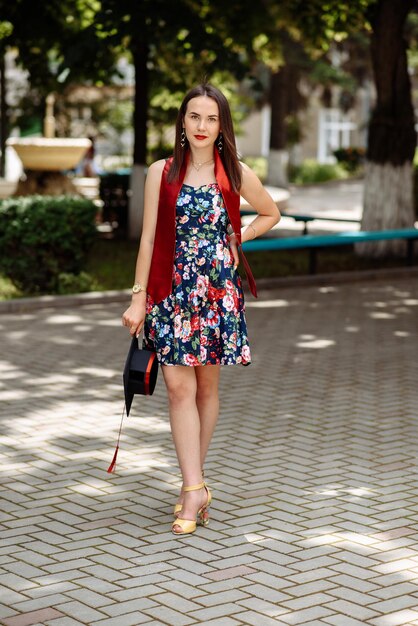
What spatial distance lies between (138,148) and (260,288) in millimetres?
5860

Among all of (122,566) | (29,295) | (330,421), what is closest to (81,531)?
(122,566)

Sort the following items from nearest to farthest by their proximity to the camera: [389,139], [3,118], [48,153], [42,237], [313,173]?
[42,237] → [389,139] → [48,153] → [3,118] → [313,173]

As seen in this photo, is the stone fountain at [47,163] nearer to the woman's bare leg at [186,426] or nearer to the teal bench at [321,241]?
the teal bench at [321,241]

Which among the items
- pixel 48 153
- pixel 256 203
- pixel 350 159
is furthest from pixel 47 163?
pixel 350 159

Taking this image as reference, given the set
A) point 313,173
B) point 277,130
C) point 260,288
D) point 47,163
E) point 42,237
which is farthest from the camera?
point 313,173

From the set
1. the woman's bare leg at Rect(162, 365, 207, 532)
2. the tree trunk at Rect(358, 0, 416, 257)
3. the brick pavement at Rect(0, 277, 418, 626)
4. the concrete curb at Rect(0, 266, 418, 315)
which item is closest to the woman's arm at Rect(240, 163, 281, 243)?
the woman's bare leg at Rect(162, 365, 207, 532)

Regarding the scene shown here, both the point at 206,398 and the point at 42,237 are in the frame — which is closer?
the point at 206,398

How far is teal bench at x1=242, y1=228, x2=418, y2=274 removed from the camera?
43.3 ft

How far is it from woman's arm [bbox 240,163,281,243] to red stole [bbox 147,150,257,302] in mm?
121

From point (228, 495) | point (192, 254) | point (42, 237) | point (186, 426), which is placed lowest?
point (228, 495)

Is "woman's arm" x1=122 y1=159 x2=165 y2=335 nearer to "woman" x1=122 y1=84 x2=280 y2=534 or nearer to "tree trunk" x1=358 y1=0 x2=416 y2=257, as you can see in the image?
"woman" x1=122 y1=84 x2=280 y2=534

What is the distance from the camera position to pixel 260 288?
13.8m

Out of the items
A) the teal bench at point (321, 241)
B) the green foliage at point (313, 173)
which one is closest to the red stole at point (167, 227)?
the teal bench at point (321, 241)

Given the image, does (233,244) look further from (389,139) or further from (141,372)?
(389,139)
